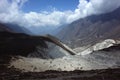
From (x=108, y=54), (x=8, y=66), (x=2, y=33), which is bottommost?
(x=8, y=66)

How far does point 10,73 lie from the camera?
34.8 meters

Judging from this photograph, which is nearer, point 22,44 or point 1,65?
point 1,65

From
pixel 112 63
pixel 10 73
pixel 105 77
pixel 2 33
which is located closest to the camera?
pixel 105 77

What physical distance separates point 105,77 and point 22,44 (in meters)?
24.3

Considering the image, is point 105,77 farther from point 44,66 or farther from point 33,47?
point 33,47

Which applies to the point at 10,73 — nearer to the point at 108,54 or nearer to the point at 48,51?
the point at 48,51

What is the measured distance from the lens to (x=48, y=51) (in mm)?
50906

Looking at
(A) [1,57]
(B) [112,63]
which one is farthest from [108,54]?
(A) [1,57]

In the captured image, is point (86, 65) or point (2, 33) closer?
point (86, 65)

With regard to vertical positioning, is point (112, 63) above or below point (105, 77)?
above

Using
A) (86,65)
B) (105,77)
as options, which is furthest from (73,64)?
(105,77)

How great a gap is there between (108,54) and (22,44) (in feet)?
56.4

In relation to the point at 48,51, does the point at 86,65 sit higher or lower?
lower

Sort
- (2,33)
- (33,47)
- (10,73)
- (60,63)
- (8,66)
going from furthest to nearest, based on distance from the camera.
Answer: (2,33) → (33,47) → (60,63) → (8,66) → (10,73)
